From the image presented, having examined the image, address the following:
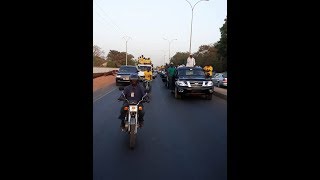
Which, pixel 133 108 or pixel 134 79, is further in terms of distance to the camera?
pixel 134 79

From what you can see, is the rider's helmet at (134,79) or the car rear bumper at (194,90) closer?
the rider's helmet at (134,79)

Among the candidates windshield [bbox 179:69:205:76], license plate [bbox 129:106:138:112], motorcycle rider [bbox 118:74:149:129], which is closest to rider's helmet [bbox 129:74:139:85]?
motorcycle rider [bbox 118:74:149:129]

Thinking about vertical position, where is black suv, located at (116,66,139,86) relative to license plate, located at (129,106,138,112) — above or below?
above

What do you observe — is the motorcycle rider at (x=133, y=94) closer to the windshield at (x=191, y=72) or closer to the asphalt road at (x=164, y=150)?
the asphalt road at (x=164, y=150)

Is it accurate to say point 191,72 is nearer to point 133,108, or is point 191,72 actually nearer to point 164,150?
point 133,108

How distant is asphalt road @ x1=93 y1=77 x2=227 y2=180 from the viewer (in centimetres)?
504

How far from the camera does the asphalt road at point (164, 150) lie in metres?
5.04

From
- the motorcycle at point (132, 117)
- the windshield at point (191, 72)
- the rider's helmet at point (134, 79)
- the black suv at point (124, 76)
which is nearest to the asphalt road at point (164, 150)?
the motorcycle at point (132, 117)

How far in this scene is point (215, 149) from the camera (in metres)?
6.65

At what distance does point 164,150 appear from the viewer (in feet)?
21.4

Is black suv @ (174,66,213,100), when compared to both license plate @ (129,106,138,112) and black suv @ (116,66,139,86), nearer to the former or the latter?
license plate @ (129,106,138,112)

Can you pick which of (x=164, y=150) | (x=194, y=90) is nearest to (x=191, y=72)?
(x=194, y=90)
